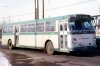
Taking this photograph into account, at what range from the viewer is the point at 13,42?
25.8 m

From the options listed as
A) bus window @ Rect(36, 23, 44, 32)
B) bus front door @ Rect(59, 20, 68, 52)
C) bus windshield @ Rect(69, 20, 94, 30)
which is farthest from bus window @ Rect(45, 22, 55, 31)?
bus windshield @ Rect(69, 20, 94, 30)

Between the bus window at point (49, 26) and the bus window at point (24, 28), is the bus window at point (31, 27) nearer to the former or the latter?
the bus window at point (24, 28)

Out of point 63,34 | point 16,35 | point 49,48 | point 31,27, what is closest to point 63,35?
point 63,34

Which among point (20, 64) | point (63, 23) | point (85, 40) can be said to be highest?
point (63, 23)

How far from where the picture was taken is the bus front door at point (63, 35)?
17.9 m

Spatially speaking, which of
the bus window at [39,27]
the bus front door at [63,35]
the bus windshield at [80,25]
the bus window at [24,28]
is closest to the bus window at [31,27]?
the bus window at [24,28]

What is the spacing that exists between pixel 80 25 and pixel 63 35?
1266 mm

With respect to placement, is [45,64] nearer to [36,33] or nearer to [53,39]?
[53,39]

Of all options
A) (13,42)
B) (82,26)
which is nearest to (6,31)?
(13,42)

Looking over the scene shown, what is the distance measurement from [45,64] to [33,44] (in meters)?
8.14

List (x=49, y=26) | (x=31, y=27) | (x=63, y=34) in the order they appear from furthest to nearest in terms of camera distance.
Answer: (x=31, y=27), (x=49, y=26), (x=63, y=34)

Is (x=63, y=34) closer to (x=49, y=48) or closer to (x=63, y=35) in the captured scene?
(x=63, y=35)

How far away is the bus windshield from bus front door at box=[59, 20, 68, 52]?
0.53 m

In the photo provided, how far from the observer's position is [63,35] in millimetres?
18078
